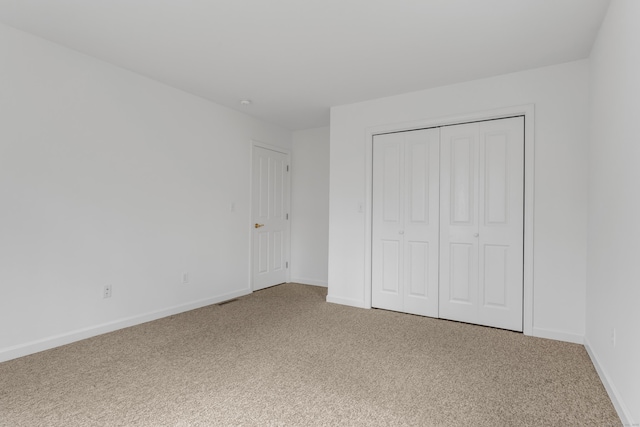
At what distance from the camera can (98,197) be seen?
117 inches

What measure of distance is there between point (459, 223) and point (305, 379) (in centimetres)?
220

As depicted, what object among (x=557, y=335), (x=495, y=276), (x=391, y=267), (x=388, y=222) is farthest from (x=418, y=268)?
(x=557, y=335)

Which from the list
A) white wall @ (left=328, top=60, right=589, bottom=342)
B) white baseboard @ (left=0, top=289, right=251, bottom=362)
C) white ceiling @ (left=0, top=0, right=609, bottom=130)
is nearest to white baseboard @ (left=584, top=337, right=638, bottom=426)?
white wall @ (left=328, top=60, right=589, bottom=342)

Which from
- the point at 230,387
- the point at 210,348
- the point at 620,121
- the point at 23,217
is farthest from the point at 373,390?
the point at 23,217

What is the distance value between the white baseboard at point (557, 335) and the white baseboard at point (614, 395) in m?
0.36

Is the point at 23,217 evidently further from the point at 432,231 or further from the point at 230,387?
the point at 432,231

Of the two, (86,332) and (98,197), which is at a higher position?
(98,197)

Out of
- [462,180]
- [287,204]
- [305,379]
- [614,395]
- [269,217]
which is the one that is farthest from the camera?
[287,204]

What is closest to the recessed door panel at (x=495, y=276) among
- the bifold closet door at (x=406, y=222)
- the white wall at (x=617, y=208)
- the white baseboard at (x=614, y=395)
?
the bifold closet door at (x=406, y=222)

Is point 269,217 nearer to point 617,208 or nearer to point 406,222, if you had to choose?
point 406,222

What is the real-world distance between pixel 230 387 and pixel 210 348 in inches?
27.7

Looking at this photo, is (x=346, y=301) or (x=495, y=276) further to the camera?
(x=346, y=301)

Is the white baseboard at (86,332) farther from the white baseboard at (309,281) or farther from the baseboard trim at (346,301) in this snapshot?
the white baseboard at (309,281)

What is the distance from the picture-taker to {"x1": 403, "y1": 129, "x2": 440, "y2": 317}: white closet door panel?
3.59 meters
